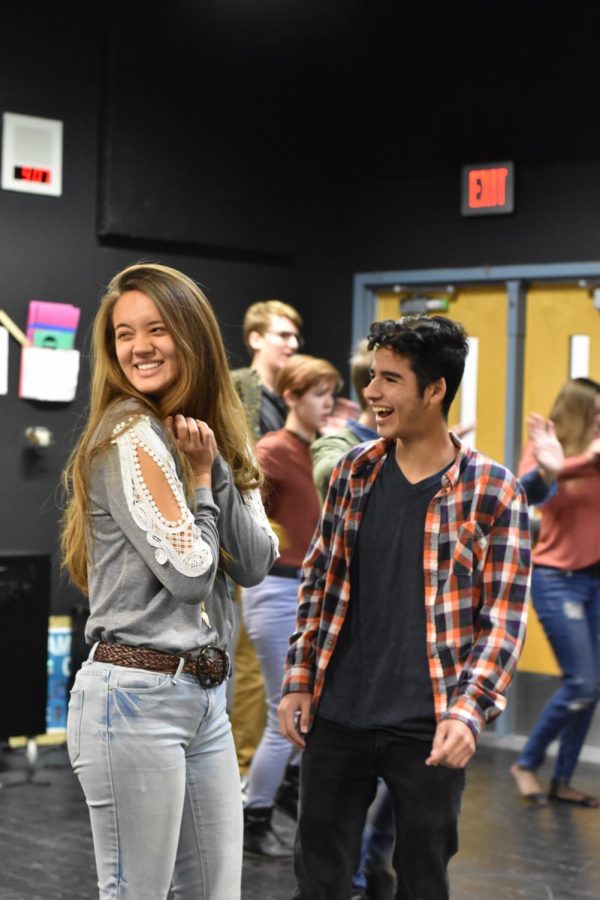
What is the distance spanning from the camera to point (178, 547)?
227 centimetres

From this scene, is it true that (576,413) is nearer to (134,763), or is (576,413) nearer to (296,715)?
(296,715)

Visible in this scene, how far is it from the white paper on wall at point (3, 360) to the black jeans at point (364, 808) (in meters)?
3.85

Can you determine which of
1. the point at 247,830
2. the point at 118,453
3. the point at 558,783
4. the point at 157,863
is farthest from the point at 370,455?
the point at 558,783

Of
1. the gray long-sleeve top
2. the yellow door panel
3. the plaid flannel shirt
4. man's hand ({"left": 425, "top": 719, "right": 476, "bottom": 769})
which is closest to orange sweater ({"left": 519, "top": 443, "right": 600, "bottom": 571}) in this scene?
the yellow door panel

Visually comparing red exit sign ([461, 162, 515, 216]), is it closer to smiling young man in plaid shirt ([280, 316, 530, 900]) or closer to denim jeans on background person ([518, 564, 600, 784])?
denim jeans on background person ([518, 564, 600, 784])

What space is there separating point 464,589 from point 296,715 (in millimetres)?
441

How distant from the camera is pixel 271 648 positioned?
14.7ft

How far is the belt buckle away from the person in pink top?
2900 mm

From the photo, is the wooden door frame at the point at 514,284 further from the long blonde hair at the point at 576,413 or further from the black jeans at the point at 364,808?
the black jeans at the point at 364,808

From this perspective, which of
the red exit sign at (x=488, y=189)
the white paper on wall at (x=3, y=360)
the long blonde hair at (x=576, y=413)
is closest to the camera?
the long blonde hair at (x=576, y=413)

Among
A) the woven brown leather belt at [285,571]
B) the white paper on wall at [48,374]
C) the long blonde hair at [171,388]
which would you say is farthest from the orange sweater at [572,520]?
the long blonde hair at [171,388]

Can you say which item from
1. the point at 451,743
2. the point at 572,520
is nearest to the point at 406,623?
the point at 451,743

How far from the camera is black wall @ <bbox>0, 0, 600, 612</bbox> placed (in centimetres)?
643

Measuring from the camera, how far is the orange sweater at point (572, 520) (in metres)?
5.32
